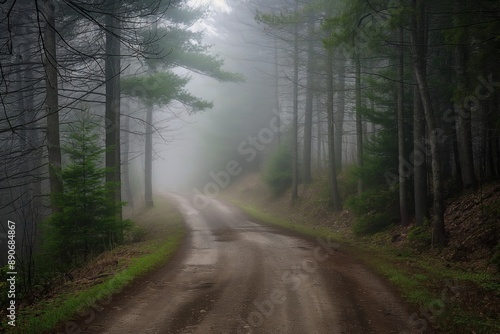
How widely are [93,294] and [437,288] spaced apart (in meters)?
7.13

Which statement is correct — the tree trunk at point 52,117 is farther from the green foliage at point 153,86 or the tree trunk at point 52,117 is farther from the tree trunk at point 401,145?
the tree trunk at point 401,145

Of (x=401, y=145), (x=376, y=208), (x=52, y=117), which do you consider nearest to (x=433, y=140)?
(x=401, y=145)

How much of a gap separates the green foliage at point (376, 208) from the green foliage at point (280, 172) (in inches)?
498

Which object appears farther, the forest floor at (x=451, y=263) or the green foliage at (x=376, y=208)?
the green foliage at (x=376, y=208)

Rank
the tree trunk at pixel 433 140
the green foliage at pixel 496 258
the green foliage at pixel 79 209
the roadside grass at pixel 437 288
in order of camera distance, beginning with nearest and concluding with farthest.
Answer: the roadside grass at pixel 437 288 → the green foliage at pixel 496 258 → the green foliage at pixel 79 209 → the tree trunk at pixel 433 140

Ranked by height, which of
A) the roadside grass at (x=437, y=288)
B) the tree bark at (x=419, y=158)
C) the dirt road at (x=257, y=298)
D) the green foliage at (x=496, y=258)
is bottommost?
the roadside grass at (x=437, y=288)

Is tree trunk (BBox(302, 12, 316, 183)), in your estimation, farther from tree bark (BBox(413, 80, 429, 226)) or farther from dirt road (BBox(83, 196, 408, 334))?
dirt road (BBox(83, 196, 408, 334))

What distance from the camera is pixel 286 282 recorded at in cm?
845

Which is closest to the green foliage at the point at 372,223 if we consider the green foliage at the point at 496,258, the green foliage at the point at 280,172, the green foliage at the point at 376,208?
the green foliage at the point at 376,208

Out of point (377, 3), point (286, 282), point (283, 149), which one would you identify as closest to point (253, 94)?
point (283, 149)

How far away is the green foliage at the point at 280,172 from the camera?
27734 mm

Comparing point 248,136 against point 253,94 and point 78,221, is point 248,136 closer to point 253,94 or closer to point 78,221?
point 253,94

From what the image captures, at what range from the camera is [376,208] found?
15.1 metres

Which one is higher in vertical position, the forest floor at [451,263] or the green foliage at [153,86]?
→ the green foliage at [153,86]
